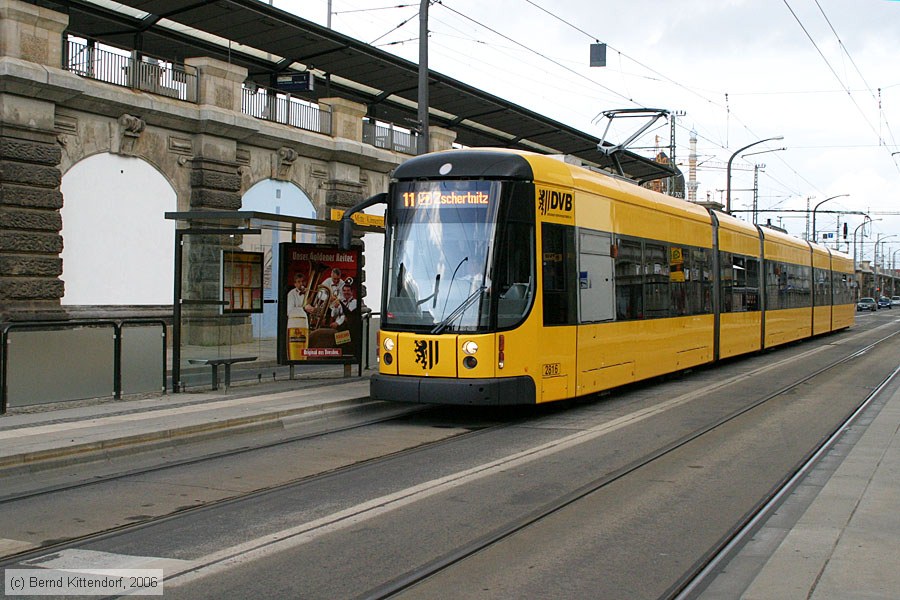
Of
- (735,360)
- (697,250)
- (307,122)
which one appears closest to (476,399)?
(697,250)

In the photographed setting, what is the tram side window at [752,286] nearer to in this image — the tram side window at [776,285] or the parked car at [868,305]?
the tram side window at [776,285]

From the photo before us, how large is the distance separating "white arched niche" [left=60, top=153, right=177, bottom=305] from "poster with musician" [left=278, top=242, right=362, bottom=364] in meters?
5.95

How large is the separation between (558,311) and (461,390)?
1909 mm

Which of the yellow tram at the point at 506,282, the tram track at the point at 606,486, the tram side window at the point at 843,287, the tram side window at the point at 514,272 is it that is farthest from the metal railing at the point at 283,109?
the tram side window at the point at 843,287

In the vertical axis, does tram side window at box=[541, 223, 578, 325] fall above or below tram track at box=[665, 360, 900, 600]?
above

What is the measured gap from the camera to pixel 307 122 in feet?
88.2

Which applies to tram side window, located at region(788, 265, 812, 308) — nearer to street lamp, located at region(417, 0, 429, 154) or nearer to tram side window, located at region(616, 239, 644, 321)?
tram side window, located at region(616, 239, 644, 321)

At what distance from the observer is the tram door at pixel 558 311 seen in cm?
1291

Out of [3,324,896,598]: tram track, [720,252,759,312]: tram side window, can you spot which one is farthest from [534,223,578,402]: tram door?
[720,252,759,312]: tram side window

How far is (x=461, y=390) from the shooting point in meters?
12.2

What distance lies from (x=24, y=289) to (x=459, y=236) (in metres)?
10.3

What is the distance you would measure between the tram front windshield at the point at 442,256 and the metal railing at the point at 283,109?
12642 millimetres

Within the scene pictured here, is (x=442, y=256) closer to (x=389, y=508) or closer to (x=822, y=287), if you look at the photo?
(x=389, y=508)

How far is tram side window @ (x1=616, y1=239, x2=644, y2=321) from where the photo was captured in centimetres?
1530
